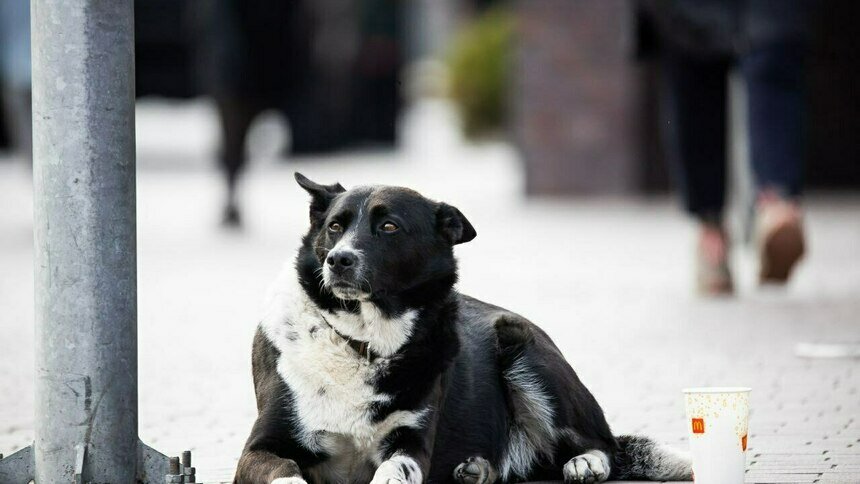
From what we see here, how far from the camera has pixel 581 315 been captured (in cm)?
793

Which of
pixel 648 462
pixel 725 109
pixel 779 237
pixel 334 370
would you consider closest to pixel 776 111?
pixel 779 237

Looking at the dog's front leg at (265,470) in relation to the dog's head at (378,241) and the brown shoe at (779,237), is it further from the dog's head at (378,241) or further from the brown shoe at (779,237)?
the brown shoe at (779,237)

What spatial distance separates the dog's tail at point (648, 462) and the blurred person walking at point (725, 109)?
2888mm

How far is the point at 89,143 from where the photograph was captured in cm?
380

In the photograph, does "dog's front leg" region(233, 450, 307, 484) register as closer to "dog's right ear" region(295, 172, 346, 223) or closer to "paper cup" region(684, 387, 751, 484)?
"dog's right ear" region(295, 172, 346, 223)

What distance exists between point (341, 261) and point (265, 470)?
0.59 m

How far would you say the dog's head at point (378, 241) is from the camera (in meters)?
3.93

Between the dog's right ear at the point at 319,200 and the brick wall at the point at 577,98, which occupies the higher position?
the brick wall at the point at 577,98

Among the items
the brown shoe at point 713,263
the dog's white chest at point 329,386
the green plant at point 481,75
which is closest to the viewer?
the dog's white chest at point 329,386

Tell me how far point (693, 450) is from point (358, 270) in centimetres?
100

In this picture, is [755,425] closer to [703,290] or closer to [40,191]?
[40,191]

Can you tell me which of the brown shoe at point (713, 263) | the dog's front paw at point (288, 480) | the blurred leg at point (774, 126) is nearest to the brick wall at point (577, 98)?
the brown shoe at point (713, 263)

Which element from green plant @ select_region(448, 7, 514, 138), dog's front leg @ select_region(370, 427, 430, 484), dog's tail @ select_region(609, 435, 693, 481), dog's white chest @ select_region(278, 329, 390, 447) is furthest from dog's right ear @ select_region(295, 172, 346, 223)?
green plant @ select_region(448, 7, 514, 138)

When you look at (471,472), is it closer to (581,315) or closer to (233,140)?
(581,315)
